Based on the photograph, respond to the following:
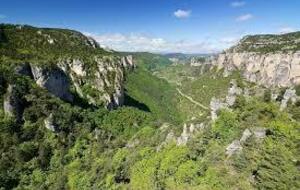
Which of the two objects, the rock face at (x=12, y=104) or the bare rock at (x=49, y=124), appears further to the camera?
the bare rock at (x=49, y=124)

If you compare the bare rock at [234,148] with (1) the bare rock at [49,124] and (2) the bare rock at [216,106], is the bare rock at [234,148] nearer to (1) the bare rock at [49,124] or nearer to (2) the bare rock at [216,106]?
(2) the bare rock at [216,106]

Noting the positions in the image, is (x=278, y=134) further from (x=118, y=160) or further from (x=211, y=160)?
(x=118, y=160)

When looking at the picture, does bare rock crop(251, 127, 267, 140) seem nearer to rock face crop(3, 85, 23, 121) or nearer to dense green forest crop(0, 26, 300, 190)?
dense green forest crop(0, 26, 300, 190)

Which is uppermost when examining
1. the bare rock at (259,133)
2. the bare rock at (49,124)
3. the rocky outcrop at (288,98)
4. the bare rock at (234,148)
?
the rocky outcrop at (288,98)

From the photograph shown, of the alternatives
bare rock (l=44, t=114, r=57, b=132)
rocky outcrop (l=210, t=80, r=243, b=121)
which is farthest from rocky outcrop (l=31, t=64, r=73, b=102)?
rocky outcrop (l=210, t=80, r=243, b=121)

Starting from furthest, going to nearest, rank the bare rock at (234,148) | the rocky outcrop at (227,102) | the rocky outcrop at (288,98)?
1. the rocky outcrop at (227,102)
2. the rocky outcrop at (288,98)
3. the bare rock at (234,148)

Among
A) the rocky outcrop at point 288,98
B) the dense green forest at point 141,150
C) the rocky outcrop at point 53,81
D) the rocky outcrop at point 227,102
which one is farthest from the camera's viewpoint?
the rocky outcrop at point 53,81

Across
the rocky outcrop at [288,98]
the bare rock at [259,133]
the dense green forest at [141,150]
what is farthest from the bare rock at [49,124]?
the bare rock at [259,133]
